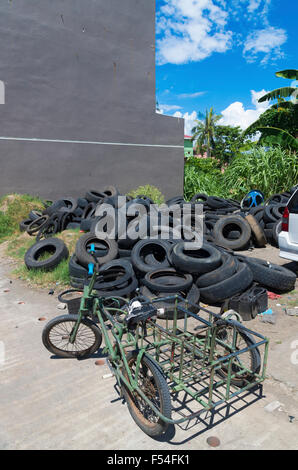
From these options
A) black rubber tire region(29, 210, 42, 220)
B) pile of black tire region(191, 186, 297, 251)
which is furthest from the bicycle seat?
black rubber tire region(29, 210, 42, 220)

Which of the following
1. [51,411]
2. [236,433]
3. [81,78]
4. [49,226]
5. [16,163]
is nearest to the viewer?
[236,433]

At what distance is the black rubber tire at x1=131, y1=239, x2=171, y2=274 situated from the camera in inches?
234

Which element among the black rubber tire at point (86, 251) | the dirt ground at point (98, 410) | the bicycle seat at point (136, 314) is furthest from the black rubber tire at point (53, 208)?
the bicycle seat at point (136, 314)

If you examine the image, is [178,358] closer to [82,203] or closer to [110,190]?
[82,203]

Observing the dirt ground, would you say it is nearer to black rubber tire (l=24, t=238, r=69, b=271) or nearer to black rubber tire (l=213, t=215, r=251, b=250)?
black rubber tire (l=24, t=238, r=69, b=271)

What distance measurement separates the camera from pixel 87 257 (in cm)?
655

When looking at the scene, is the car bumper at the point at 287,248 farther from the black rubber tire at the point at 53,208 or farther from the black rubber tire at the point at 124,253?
the black rubber tire at the point at 53,208

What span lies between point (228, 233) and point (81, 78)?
32.5 feet

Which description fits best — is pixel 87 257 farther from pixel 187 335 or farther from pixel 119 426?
pixel 119 426

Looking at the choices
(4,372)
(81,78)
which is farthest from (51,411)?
(81,78)

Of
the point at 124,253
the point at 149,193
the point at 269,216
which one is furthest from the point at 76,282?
the point at 149,193

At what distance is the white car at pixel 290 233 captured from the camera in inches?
229

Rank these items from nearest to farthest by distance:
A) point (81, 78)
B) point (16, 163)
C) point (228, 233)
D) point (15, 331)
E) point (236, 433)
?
point (236, 433) < point (15, 331) < point (228, 233) < point (16, 163) < point (81, 78)

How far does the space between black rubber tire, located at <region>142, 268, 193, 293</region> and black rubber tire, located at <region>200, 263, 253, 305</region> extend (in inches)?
14.2
